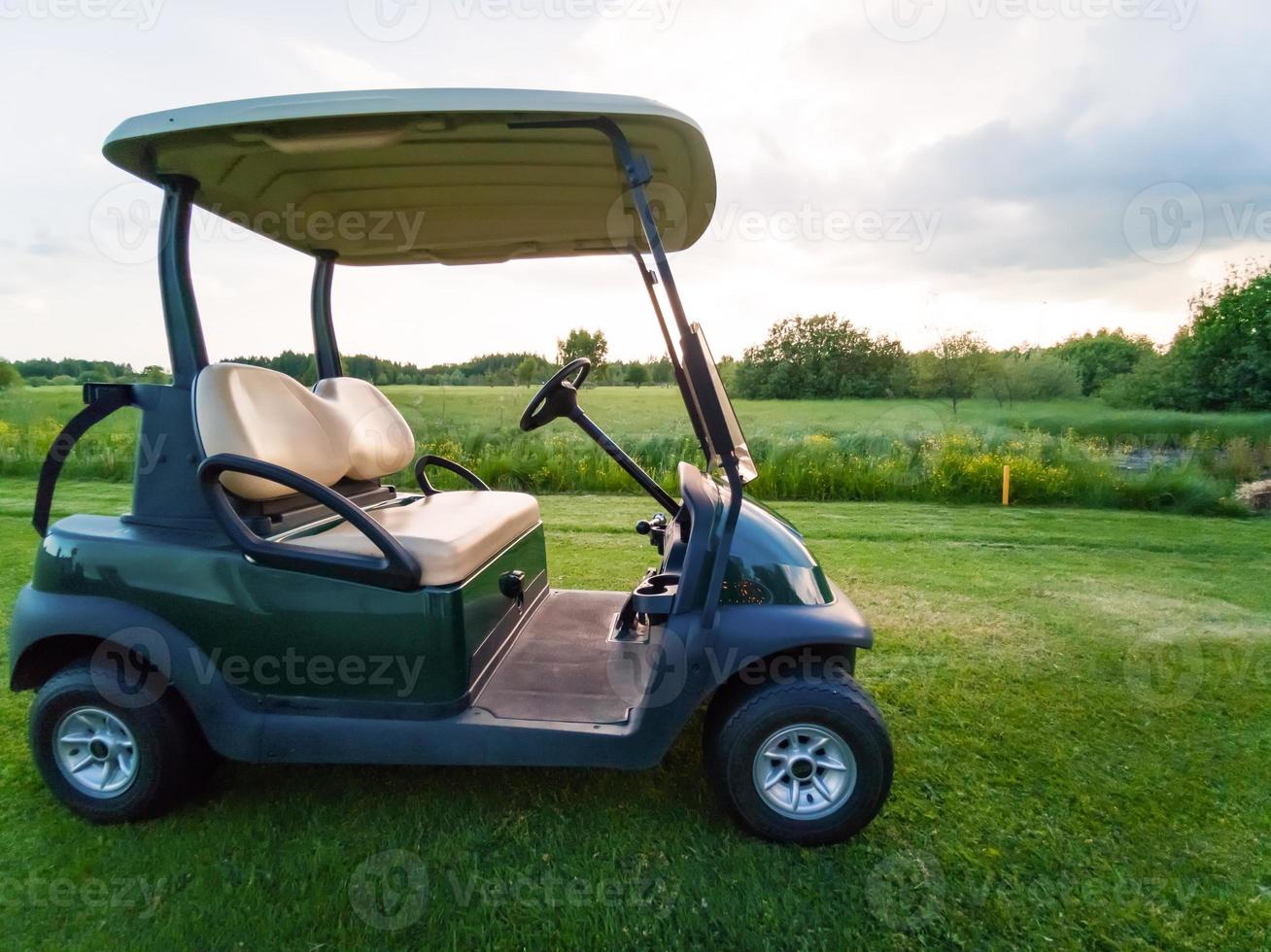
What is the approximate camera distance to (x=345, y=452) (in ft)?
10.8

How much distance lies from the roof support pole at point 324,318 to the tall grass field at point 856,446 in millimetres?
4846

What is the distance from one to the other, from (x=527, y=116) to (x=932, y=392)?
10338 mm

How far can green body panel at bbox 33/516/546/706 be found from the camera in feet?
7.48

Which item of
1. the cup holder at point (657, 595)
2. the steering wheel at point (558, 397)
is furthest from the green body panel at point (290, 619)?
the steering wheel at point (558, 397)

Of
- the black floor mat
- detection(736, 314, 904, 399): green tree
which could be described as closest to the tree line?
detection(736, 314, 904, 399): green tree

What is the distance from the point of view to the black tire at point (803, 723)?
216cm

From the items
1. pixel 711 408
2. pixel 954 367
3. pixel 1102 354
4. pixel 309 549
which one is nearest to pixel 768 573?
pixel 711 408

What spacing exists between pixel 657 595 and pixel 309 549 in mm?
1054

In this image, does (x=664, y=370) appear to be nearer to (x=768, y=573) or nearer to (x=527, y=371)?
(x=768, y=573)

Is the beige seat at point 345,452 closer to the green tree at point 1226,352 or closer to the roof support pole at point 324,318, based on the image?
the roof support pole at point 324,318


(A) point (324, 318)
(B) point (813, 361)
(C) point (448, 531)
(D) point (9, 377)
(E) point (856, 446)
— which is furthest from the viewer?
(D) point (9, 377)

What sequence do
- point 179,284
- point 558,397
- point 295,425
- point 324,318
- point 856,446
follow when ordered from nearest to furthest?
point 179,284
point 295,425
point 558,397
point 324,318
point 856,446

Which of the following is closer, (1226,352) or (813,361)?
(813,361)

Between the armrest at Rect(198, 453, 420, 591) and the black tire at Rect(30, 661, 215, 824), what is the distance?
56 centimetres
